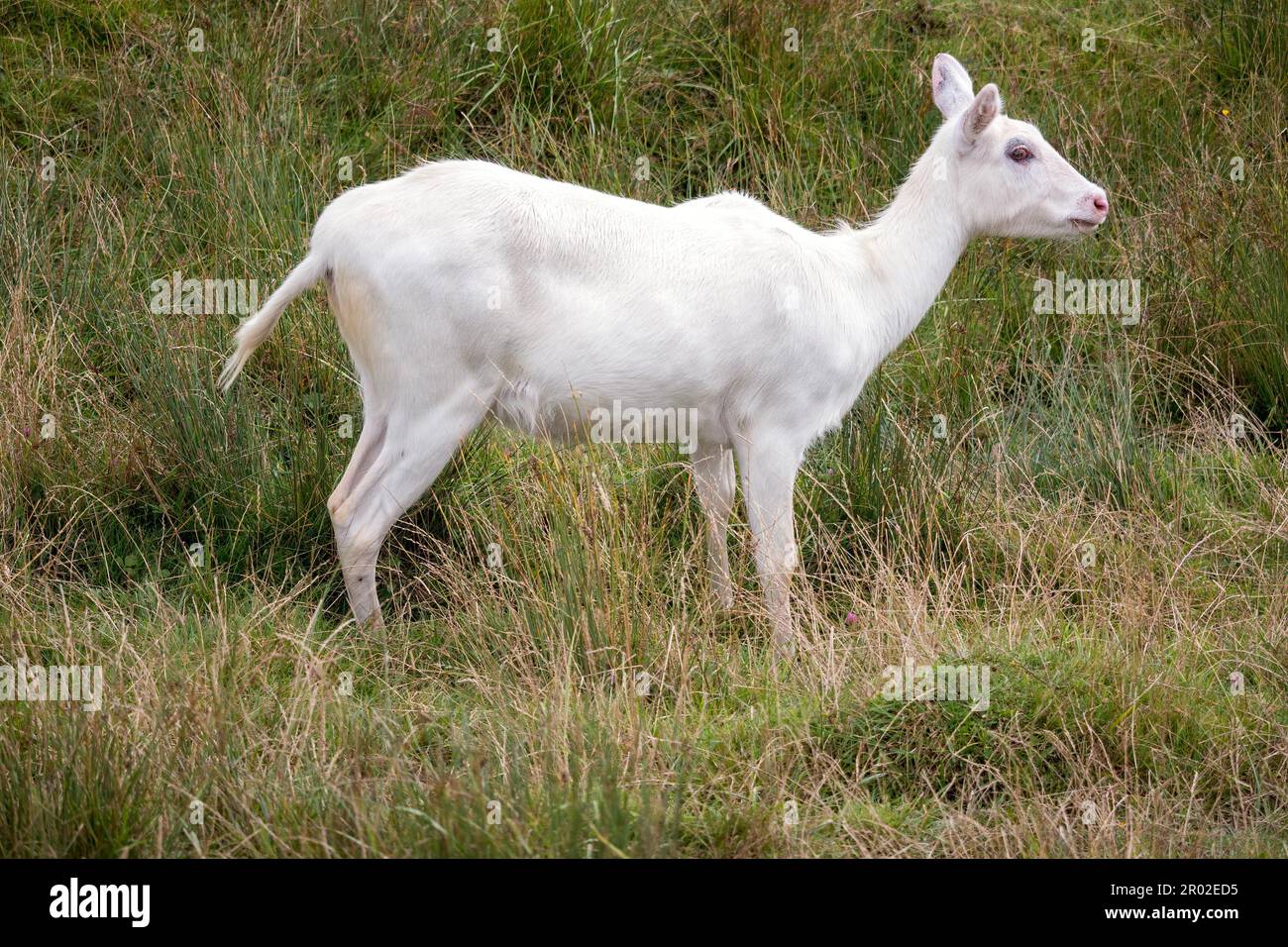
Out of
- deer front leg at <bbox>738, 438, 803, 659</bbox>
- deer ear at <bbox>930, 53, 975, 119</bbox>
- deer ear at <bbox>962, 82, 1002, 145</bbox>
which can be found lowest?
deer front leg at <bbox>738, 438, 803, 659</bbox>

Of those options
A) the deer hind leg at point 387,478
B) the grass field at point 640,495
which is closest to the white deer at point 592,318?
the deer hind leg at point 387,478

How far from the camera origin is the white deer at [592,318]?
5.05m

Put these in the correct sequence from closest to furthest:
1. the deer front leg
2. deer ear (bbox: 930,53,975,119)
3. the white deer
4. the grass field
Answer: the grass field, the white deer, the deer front leg, deer ear (bbox: 930,53,975,119)

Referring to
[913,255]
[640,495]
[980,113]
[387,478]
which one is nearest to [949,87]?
[980,113]

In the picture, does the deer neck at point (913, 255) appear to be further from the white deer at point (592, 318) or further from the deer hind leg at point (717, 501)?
the deer hind leg at point (717, 501)

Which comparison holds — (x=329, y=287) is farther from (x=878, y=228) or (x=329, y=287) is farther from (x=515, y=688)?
(x=878, y=228)

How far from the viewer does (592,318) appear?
16.8 feet

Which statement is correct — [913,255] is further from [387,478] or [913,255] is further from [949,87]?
[387,478]

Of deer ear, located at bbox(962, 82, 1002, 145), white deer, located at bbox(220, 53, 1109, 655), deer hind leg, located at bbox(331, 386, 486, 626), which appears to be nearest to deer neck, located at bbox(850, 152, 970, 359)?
white deer, located at bbox(220, 53, 1109, 655)

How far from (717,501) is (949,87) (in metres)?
2.00

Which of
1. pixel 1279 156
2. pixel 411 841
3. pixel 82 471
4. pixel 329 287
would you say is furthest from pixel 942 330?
pixel 411 841

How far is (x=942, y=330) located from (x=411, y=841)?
447 cm

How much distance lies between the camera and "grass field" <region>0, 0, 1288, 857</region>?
12.7 ft

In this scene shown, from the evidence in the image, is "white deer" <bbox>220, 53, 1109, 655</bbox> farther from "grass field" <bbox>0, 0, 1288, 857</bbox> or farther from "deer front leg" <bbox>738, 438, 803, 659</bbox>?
"grass field" <bbox>0, 0, 1288, 857</bbox>
